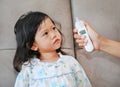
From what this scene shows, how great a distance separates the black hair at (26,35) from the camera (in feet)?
4.12

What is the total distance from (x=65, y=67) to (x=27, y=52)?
0.19 meters

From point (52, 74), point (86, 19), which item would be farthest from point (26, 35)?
point (86, 19)

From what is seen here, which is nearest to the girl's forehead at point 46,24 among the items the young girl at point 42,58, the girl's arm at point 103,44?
the young girl at point 42,58

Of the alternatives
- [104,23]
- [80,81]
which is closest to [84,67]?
[80,81]

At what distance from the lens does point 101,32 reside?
4.59 ft

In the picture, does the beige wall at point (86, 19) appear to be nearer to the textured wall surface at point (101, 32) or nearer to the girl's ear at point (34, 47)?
the textured wall surface at point (101, 32)

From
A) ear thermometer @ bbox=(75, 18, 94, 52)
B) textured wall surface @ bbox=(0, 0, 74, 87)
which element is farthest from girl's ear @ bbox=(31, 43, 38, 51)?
ear thermometer @ bbox=(75, 18, 94, 52)

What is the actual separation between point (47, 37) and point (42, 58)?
117mm

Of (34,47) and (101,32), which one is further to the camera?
(101,32)

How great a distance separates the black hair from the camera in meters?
1.26

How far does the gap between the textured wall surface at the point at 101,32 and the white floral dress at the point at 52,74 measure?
9 cm

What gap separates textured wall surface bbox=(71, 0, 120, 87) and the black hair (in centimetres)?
22

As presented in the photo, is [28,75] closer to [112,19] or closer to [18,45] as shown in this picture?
[18,45]

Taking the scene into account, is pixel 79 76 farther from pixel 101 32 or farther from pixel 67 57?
pixel 101 32
